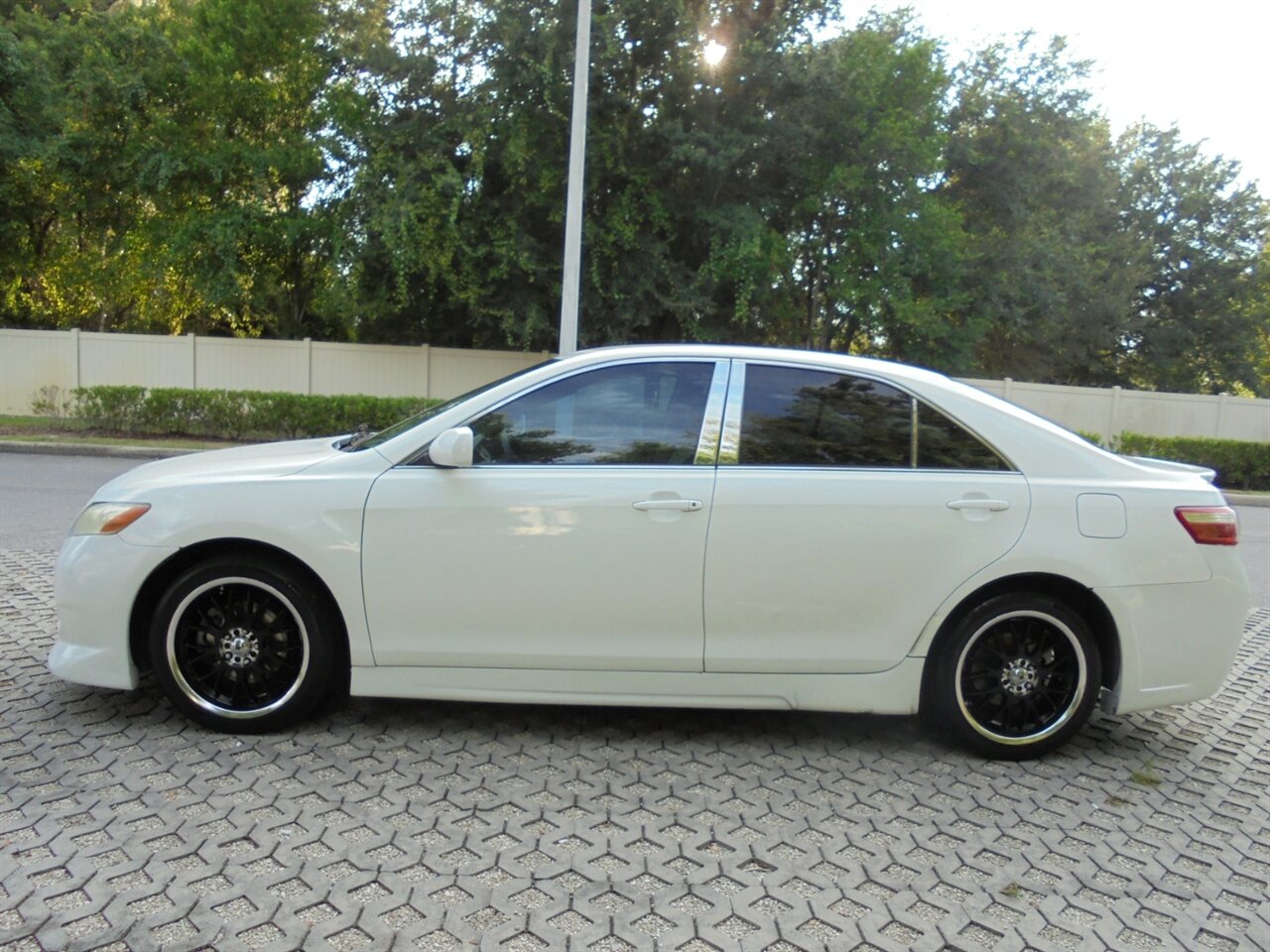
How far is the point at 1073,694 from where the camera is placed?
3957 mm

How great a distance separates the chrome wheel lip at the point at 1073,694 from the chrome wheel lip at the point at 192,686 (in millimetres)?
2711

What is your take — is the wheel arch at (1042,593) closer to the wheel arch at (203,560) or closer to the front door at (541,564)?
the front door at (541,564)

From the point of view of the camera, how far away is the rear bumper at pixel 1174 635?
3902mm

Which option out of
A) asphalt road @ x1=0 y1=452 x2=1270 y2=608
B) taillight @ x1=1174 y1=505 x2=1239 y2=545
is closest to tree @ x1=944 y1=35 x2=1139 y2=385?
asphalt road @ x1=0 y1=452 x2=1270 y2=608

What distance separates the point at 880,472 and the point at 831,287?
1965cm

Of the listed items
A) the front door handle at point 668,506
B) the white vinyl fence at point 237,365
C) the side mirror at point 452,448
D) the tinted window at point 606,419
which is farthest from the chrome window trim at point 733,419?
the white vinyl fence at point 237,365

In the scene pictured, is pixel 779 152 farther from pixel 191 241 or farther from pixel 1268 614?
pixel 1268 614

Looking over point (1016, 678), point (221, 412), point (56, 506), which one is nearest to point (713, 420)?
point (1016, 678)

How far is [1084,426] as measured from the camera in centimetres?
2339

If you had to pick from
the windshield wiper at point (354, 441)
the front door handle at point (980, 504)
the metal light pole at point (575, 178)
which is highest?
the metal light pole at point (575, 178)

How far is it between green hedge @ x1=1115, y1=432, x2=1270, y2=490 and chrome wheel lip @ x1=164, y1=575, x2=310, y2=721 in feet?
59.7

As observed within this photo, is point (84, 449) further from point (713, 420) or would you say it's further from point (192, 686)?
point (713, 420)

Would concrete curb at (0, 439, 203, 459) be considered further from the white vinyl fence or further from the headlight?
the headlight

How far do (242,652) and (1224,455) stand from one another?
19467mm
